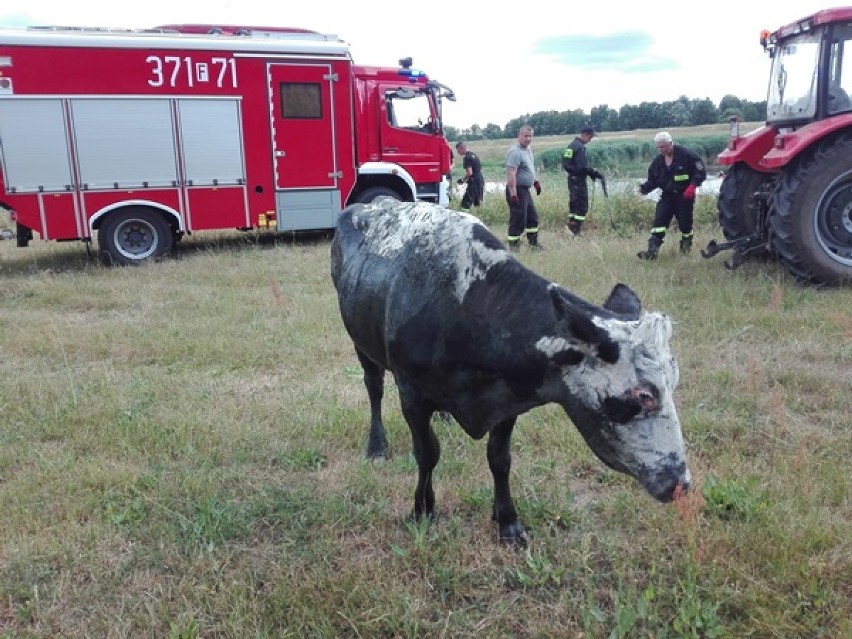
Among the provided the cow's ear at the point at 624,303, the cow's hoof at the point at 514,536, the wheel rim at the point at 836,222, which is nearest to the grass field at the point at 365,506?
the cow's hoof at the point at 514,536

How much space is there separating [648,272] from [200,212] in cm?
680

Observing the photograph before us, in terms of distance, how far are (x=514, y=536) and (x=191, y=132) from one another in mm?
9127

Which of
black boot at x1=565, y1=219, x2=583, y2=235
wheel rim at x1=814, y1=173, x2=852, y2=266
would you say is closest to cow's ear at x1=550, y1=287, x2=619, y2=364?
wheel rim at x1=814, y1=173, x2=852, y2=266

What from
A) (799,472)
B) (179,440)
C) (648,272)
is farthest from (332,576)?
(648,272)

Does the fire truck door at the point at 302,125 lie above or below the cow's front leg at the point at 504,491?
above

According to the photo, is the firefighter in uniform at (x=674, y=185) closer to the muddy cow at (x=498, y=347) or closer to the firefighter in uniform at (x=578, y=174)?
the firefighter in uniform at (x=578, y=174)

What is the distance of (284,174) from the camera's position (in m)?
11.1

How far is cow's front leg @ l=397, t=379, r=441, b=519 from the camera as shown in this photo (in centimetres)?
279

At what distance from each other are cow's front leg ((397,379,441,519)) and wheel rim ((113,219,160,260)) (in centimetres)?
863

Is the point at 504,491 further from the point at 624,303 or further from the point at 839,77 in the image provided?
the point at 839,77

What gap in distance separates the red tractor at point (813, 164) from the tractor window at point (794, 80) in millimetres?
11

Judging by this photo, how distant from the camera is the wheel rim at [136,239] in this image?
1034 centimetres

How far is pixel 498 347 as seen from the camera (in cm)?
243

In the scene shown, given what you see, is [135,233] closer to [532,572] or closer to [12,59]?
[12,59]
